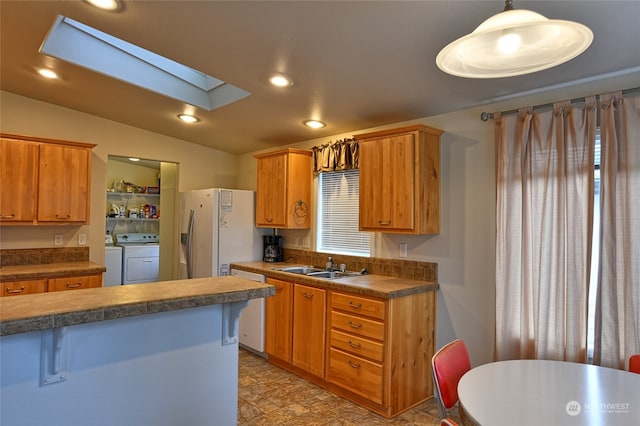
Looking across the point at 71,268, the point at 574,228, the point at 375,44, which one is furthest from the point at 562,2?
the point at 71,268

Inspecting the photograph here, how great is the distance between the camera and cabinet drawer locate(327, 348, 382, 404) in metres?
2.78

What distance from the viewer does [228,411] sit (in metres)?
1.99

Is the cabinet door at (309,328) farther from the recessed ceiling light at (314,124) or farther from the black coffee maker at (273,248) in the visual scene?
the recessed ceiling light at (314,124)

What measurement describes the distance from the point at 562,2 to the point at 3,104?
4.57m

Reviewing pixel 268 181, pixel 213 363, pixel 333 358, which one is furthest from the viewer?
pixel 268 181

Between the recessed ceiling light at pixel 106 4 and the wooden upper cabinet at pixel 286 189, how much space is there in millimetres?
2231

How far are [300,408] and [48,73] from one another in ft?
11.1

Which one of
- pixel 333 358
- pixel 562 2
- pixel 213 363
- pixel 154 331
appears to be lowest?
pixel 333 358

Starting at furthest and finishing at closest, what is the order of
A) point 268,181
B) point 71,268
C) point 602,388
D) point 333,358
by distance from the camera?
point 268,181 → point 71,268 → point 333,358 → point 602,388

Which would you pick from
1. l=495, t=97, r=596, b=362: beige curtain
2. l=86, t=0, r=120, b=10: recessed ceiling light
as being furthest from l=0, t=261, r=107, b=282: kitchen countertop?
l=495, t=97, r=596, b=362: beige curtain

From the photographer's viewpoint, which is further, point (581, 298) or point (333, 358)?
point (333, 358)

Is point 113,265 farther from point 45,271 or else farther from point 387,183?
point 387,183

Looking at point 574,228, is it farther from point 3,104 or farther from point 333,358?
point 3,104

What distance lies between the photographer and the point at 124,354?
1.65 metres
